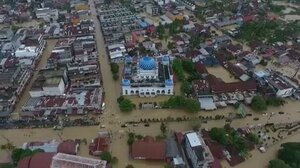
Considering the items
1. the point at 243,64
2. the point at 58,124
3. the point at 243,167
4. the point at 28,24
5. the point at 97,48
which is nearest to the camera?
the point at 243,167

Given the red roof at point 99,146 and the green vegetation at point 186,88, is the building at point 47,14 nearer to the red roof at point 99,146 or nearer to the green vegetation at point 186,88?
the green vegetation at point 186,88

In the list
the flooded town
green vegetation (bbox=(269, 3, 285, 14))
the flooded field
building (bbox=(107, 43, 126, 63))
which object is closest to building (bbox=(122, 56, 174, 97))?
the flooded town

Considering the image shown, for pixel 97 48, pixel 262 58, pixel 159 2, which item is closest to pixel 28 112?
pixel 97 48

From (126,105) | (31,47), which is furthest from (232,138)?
(31,47)

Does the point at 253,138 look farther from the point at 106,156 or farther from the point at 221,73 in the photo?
the point at 106,156

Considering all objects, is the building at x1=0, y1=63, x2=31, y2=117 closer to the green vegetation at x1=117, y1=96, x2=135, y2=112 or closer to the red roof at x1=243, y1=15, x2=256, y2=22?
the green vegetation at x1=117, y1=96, x2=135, y2=112

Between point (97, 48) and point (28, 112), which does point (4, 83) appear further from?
point (97, 48)
